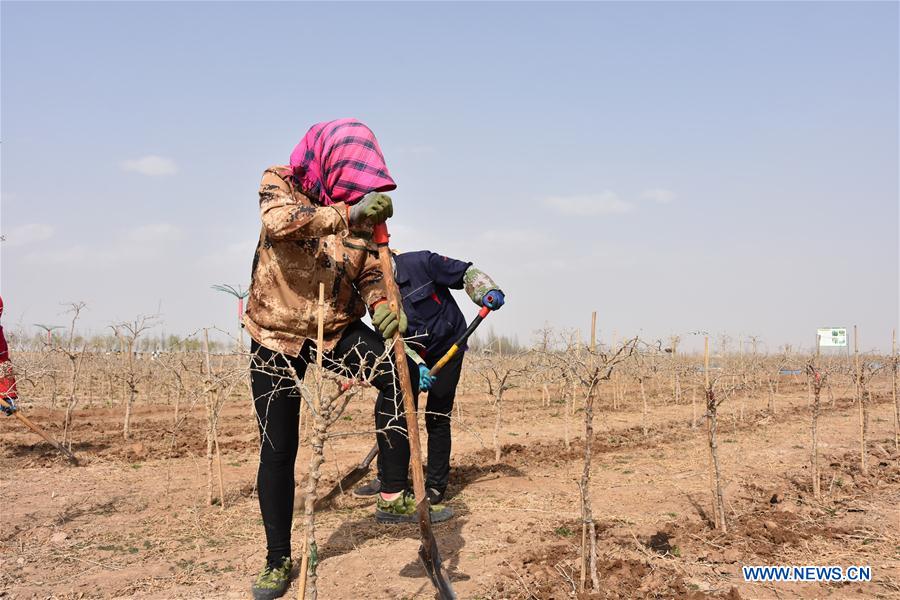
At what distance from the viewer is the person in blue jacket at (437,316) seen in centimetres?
426

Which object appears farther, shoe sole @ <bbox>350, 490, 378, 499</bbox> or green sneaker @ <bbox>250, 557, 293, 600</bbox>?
shoe sole @ <bbox>350, 490, 378, 499</bbox>

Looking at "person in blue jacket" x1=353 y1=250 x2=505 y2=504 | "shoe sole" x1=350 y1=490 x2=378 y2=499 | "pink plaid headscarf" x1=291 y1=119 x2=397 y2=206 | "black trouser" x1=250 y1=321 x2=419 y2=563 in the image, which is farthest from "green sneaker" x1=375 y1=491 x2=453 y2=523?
"pink plaid headscarf" x1=291 y1=119 x2=397 y2=206

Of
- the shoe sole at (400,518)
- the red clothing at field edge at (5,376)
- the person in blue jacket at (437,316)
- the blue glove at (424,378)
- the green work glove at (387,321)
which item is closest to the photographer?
the green work glove at (387,321)

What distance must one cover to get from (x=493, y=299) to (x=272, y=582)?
82.8 inches

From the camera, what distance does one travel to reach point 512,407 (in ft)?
49.6

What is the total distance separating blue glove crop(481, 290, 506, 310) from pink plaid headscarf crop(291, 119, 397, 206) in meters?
1.55

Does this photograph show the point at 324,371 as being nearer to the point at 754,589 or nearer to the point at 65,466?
the point at 754,589

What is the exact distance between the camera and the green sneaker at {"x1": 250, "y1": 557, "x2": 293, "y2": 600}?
2.81m

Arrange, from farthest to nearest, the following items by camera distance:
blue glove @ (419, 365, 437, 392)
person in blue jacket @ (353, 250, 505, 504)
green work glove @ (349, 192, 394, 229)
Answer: person in blue jacket @ (353, 250, 505, 504)
blue glove @ (419, 365, 437, 392)
green work glove @ (349, 192, 394, 229)

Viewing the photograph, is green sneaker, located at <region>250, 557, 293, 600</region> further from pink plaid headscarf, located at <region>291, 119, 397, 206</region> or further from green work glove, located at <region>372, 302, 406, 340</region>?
pink plaid headscarf, located at <region>291, 119, 397, 206</region>

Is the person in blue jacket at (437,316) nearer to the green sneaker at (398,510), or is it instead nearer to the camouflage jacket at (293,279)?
the green sneaker at (398,510)

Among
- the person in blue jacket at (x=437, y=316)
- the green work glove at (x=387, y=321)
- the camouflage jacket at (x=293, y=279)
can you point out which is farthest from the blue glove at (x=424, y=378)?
the green work glove at (x=387, y=321)

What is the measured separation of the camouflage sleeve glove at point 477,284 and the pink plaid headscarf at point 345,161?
1.56 metres

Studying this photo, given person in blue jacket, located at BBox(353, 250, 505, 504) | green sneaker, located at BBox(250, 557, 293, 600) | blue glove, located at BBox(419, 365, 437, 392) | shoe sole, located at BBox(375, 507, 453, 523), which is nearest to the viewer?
Result: green sneaker, located at BBox(250, 557, 293, 600)
